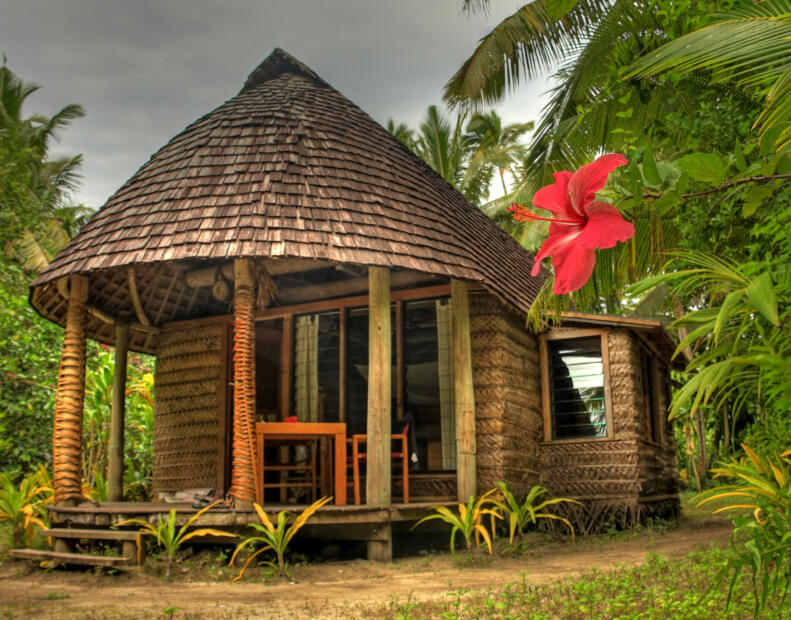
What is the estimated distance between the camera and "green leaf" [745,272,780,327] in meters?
1.30

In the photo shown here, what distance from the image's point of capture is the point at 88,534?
6406mm

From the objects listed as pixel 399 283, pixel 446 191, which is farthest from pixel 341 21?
pixel 399 283

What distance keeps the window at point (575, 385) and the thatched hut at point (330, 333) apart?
0.03 meters

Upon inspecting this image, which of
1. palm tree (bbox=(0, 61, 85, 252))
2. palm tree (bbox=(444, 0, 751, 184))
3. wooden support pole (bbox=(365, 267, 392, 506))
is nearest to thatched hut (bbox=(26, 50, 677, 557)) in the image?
wooden support pole (bbox=(365, 267, 392, 506))

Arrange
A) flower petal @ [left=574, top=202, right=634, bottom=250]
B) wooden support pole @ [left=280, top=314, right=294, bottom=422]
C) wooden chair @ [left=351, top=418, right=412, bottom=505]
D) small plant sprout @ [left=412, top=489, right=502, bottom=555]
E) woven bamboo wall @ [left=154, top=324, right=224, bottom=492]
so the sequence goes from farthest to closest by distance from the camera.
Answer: woven bamboo wall @ [left=154, top=324, right=224, bottom=492]
wooden support pole @ [left=280, top=314, right=294, bottom=422]
wooden chair @ [left=351, top=418, right=412, bottom=505]
small plant sprout @ [left=412, top=489, right=502, bottom=555]
flower petal @ [left=574, top=202, right=634, bottom=250]

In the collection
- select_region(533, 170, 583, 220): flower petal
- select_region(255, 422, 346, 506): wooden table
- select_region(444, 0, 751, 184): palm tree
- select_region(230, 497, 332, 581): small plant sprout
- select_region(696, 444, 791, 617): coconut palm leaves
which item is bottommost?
select_region(230, 497, 332, 581): small plant sprout

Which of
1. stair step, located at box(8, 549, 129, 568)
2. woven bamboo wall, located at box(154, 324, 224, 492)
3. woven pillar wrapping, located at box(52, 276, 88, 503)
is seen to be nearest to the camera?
stair step, located at box(8, 549, 129, 568)

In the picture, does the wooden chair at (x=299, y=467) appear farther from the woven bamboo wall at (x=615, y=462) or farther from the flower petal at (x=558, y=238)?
the flower petal at (x=558, y=238)

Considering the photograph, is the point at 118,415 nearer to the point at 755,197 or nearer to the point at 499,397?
the point at 499,397

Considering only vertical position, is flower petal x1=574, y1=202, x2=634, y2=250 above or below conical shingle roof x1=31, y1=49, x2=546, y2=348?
below

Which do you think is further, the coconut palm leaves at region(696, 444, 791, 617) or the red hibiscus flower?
the coconut palm leaves at region(696, 444, 791, 617)

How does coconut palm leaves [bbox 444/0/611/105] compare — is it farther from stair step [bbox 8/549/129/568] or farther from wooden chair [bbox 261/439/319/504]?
stair step [bbox 8/549/129/568]

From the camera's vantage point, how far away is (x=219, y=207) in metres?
6.68

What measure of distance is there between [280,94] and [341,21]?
769 centimetres
